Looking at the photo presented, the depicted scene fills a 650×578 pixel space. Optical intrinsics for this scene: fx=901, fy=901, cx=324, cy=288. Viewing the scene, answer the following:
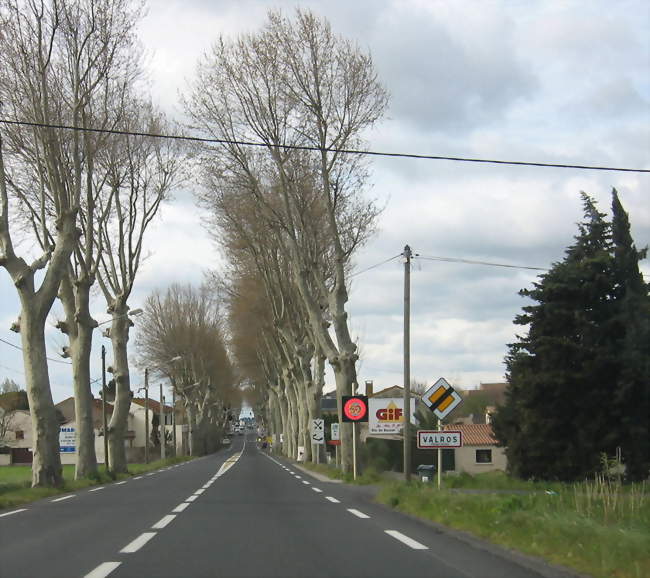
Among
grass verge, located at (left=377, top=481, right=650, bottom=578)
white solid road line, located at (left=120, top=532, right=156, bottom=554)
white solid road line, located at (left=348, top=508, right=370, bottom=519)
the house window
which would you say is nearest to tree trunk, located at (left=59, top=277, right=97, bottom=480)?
white solid road line, located at (left=348, top=508, right=370, bottom=519)

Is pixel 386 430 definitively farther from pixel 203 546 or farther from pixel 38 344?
pixel 203 546

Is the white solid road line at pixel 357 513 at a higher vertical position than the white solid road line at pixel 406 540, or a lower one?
lower

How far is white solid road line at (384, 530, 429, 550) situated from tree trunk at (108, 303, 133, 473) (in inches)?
1091

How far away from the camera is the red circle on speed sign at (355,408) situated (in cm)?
3212

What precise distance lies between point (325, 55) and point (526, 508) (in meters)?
21.9

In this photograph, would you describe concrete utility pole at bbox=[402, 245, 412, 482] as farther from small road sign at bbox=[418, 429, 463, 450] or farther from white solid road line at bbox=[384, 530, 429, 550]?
white solid road line at bbox=[384, 530, 429, 550]

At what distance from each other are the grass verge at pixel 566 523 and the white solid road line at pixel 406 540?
3.40 feet

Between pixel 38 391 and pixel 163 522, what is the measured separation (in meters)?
13.1

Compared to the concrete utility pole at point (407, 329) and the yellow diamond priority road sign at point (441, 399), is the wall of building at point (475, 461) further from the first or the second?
the yellow diamond priority road sign at point (441, 399)

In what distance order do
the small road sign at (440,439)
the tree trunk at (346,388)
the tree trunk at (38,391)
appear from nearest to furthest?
1. the small road sign at (440,439)
2. the tree trunk at (38,391)
3. the tree trunk at (346,388)

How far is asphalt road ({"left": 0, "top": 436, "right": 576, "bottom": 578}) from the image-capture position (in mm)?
8883

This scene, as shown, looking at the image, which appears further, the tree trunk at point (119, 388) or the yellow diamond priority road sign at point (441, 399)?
the tree trunk at point (119, 388)

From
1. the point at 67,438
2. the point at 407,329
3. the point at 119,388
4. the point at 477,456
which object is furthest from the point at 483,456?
the point at 407,329

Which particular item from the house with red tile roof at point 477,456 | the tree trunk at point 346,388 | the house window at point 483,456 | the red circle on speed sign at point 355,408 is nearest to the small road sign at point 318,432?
the tree trunk at point 346,388
